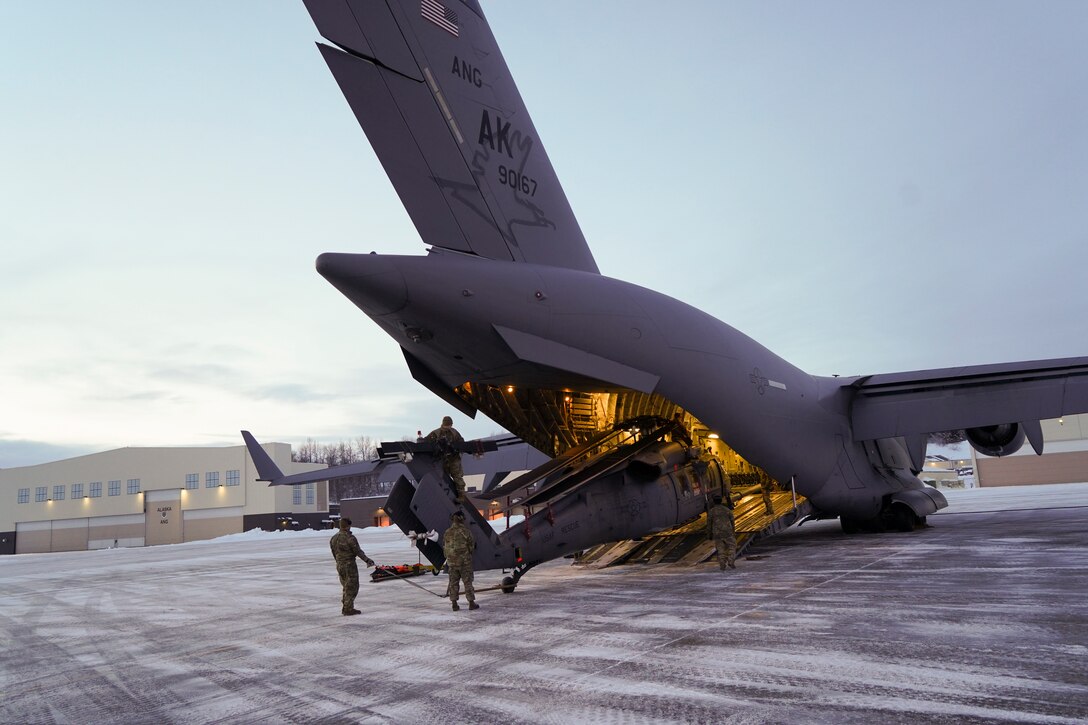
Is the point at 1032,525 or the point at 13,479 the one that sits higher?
the point at 13,479

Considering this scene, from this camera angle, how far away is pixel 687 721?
12.1 ft

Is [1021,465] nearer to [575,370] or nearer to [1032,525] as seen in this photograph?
[1032,525]

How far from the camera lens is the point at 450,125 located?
29.9ft

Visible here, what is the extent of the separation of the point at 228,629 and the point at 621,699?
562cm

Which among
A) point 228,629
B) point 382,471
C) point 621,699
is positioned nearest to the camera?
point 621,699

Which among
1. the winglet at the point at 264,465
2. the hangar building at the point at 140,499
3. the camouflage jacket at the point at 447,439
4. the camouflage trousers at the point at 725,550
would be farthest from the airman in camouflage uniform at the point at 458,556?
the hangar building at the point at 140,499

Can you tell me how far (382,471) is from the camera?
525 inches

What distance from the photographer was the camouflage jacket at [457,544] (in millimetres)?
8430

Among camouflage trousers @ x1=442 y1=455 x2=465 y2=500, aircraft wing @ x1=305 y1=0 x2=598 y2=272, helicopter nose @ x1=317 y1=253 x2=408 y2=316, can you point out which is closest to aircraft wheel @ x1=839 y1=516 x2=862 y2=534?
aircraft wing @ x1=305 y1=0 x2=598 y2=272

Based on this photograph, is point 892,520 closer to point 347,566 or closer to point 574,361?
point 574,361

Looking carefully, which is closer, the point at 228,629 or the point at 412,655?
the point at 412,655

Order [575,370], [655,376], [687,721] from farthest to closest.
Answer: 1. [655,376]
2. [575,370]
3. [687,721]

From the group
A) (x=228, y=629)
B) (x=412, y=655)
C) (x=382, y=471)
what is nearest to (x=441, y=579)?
(x=382, y=471)

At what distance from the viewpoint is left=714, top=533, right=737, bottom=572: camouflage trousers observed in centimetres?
1055
